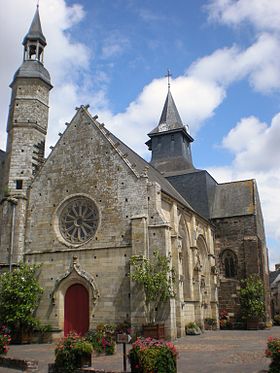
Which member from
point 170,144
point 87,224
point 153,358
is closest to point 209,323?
point 87,224

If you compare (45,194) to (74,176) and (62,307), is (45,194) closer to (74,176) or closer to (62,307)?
(74,176)

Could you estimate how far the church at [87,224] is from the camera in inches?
661

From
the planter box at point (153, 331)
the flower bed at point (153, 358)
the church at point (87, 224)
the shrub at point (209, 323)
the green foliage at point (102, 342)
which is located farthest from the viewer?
the shrub at point (209, 323)

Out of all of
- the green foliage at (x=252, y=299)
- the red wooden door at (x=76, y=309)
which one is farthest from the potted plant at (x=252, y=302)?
the red wooden door at (x=76, y=309)

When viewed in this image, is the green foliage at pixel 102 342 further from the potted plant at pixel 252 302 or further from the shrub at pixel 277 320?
the shrub at pixel 277 320

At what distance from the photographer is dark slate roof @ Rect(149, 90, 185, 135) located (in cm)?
3600

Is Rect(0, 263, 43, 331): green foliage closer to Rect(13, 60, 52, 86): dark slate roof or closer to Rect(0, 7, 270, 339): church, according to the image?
Rect(0, 7, 270, 339): church

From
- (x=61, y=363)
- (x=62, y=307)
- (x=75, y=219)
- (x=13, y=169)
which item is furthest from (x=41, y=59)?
(x=61, y=363)

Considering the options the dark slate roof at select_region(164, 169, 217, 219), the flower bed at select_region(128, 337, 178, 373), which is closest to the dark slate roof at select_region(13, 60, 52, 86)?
the dark slate roof at select_region(164, 169, 217, 219)

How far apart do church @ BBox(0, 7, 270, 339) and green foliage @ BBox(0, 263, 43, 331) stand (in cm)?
70

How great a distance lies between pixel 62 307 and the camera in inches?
697

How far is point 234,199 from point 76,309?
15.2 metres

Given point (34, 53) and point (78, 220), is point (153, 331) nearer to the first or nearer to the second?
point (78, 220)

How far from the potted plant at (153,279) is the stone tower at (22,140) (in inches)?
252
